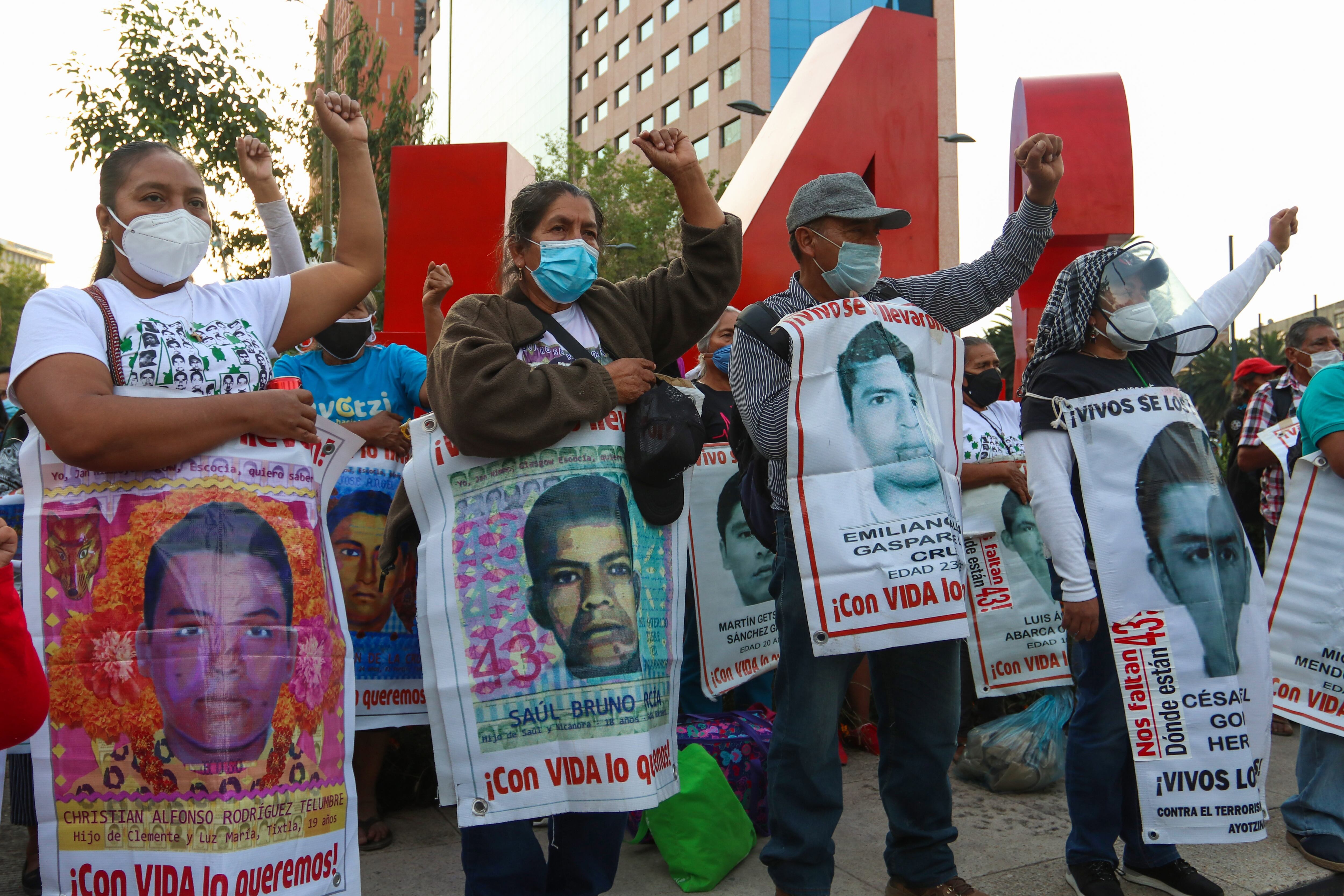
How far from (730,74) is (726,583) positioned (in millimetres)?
44741

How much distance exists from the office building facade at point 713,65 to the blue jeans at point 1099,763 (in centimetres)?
3255

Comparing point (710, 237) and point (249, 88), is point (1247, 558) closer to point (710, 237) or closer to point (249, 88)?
point (710, 237)

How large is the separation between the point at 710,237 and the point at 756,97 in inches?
1691

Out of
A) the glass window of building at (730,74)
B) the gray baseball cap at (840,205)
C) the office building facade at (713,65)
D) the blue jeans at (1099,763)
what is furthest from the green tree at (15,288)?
the blue jeans at (1099,763)

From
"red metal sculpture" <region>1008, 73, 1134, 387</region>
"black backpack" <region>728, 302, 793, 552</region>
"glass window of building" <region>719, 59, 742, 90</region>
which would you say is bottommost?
"black backpack" <region>728, 302, 793, 552</region>

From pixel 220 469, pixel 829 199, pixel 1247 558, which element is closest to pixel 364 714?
pixel 220 469

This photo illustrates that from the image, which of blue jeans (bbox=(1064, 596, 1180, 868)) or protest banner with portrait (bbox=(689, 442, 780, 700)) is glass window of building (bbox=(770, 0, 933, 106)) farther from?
blue jeans (bbox=(1064, 596, 1180, 868))

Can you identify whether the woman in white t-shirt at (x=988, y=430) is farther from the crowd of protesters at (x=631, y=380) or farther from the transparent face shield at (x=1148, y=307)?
the transparent face shield at (x=1148, y=307)

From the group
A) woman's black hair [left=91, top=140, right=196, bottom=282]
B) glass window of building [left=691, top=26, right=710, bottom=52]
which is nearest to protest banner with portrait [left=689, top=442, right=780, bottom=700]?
woman's black hair [left=91, top=140, right=196, bottom=282]

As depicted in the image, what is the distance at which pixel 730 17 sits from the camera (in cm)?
4566

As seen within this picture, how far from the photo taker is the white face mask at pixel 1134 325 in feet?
10.4

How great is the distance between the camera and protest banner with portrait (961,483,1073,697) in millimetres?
4242

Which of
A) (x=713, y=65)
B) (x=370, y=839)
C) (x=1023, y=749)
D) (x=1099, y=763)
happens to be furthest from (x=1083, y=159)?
(x=713, y=65)

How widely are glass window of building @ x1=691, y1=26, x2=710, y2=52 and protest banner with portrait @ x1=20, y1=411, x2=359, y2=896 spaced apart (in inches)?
1908
